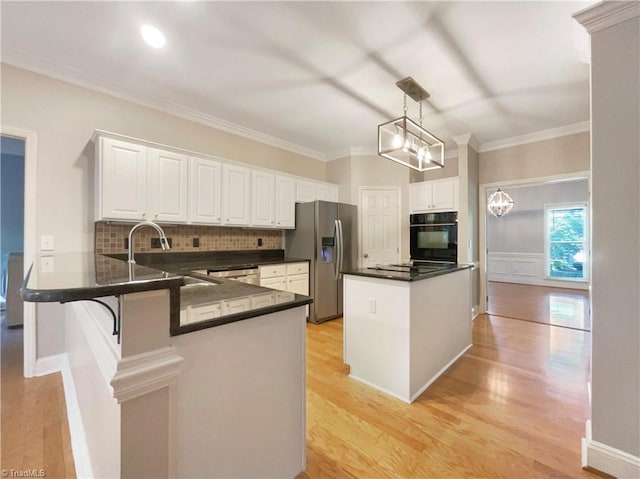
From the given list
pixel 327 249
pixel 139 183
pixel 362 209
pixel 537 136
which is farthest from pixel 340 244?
pixel 537 136

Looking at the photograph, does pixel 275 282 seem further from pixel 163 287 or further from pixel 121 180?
pixel 163 287

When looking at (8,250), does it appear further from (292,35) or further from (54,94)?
(292,35)

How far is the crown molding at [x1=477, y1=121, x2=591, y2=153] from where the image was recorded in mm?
3740

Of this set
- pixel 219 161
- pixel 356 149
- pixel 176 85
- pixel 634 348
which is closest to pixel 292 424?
pixel 634 348

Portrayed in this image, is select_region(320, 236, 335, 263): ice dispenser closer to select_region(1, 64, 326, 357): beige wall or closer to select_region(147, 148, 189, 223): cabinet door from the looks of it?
select_region(147, 148, 189, 223): cabinet door

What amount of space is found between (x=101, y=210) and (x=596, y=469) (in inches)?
156

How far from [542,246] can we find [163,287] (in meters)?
9.05

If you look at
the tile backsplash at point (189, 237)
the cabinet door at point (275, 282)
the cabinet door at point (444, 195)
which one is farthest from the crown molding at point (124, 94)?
the cabinet door at point (444, 195)

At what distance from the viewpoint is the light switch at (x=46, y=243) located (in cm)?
245

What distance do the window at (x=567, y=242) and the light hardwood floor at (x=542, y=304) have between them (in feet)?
1.72

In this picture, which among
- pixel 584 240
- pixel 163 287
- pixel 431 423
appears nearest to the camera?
pixel 163 287

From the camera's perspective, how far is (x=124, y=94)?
115 inches

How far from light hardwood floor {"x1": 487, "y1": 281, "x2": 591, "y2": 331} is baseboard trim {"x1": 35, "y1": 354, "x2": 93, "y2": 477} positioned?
5194 millimetres

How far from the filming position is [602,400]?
1.50 meters
